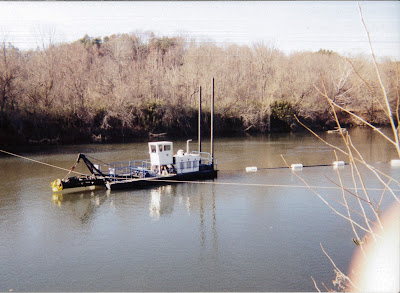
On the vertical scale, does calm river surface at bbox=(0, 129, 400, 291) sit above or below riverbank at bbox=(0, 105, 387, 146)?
below

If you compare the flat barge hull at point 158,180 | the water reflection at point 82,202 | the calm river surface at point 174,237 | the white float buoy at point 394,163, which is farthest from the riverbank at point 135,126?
Result: the white float buoy at point 394,163

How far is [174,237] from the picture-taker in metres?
14.6

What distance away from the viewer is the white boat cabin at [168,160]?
24.4 meters

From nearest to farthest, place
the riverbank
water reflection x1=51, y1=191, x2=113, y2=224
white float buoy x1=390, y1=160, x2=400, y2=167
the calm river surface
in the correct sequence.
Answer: the calm river surface, water reflection x1=51, y1=191, x2=113, y2=224, white float buoy x1=390, y1=160, x2=400, y2=167, the riverbank

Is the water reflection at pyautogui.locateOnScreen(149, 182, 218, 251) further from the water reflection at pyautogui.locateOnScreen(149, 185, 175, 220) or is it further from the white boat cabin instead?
the white boat cabin

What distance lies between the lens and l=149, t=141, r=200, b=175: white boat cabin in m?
24.4

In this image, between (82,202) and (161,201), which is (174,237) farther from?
(82,202)

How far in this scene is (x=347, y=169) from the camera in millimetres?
28062

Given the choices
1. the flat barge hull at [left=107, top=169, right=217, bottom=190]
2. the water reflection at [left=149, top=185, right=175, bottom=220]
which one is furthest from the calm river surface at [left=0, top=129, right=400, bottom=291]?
the flat barge hull at [left=107, top=169, right=217, bottom=190]

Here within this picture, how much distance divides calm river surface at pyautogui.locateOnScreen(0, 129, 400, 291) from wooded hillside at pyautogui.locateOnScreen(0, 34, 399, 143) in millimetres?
23726

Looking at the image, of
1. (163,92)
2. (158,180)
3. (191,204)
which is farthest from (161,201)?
(163,92)

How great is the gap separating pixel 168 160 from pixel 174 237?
10776 mm

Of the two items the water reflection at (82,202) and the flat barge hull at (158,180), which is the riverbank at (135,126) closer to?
the flat barge hull at (158,180)

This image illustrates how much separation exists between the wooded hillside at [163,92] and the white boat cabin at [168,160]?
25030 millimetres
